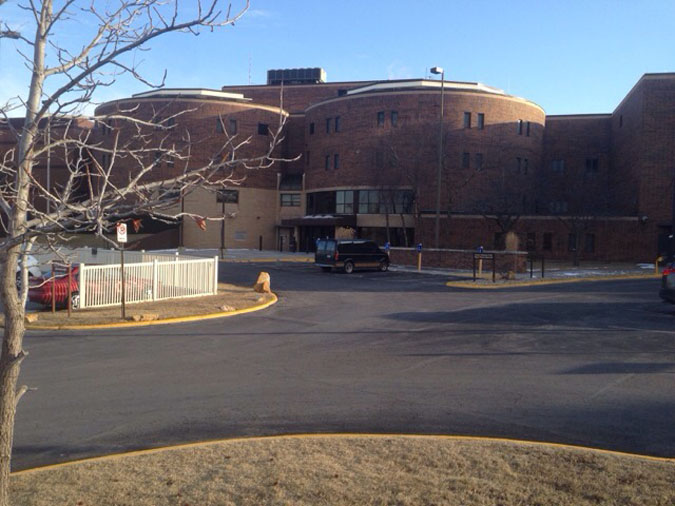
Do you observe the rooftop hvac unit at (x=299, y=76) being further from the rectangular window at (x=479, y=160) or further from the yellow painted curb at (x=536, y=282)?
the yellow painted curb at (x=536, y=282)

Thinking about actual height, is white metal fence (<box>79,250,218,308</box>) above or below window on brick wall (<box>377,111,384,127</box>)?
below

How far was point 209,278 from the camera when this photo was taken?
22.8 m

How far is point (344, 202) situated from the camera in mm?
55469

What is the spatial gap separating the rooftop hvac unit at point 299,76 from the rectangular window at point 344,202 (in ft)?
92.2

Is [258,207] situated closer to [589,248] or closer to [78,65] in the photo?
[589,248]

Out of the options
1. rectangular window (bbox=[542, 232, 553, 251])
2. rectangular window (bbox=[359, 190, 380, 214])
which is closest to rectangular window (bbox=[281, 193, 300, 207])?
rectangular window (bbox=[359, 190, 380, 214])

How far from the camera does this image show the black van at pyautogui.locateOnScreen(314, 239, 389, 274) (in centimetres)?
3347

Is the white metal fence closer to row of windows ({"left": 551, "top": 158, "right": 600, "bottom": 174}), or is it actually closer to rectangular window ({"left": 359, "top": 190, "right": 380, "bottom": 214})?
rectangular window ({"left": 359, "top": 190, "right": 380, "bottom": 214})

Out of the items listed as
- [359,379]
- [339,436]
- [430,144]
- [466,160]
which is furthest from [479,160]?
[339,436]

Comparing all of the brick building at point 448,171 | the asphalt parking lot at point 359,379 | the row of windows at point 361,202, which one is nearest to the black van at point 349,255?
the brick building at point 448,171

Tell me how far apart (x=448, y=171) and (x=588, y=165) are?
51.0ft

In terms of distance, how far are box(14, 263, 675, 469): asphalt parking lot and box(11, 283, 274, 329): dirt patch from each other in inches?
48.0

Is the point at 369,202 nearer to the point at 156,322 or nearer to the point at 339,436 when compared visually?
the point at 156,322

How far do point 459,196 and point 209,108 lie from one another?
23299mm
